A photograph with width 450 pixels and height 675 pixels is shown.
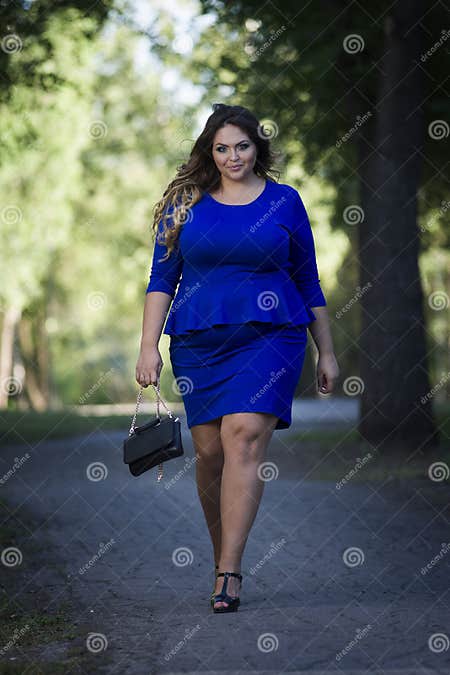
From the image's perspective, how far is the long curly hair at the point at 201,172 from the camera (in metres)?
5.18

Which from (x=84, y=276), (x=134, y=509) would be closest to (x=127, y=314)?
(x=84, y=276)

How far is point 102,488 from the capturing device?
1007 centimetres

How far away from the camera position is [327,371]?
17.4ft

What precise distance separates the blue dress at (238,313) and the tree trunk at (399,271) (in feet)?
22.1

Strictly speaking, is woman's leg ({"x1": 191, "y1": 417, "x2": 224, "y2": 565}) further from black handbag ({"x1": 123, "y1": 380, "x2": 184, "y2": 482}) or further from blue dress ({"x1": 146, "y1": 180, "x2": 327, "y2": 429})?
black handbag ({"x1": 123, "y1": 380, "x2": 184, "y2": 482})

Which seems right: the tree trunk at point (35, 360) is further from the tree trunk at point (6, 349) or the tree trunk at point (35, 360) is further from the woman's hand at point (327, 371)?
the woman's hand at point (327, 371)

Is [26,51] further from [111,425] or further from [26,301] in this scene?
[26,301]

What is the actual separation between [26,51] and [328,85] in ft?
12.0

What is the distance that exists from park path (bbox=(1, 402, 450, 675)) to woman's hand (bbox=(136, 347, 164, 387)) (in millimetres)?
1040

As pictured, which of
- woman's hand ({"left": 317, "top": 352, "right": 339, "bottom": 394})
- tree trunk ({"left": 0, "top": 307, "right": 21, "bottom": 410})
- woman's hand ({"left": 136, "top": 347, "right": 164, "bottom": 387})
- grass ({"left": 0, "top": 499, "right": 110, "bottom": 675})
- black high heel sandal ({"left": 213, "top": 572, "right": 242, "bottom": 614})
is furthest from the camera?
tree trunk ({"left": 0, "top": 307, "right": 21, "bottom": 410})

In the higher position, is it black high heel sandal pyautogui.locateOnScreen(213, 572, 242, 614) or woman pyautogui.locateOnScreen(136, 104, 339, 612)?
woman pyautogui.locateOnScreen(136, 104, 339, 612)

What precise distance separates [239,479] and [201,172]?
1481mm

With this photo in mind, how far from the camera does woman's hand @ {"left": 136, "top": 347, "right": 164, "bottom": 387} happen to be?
5051 mm

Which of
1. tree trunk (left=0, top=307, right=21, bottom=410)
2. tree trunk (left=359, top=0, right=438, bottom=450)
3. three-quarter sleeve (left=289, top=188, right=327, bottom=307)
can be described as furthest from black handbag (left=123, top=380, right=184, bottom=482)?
tree trunk (left=0, top=307, right=21, bottom=410)
